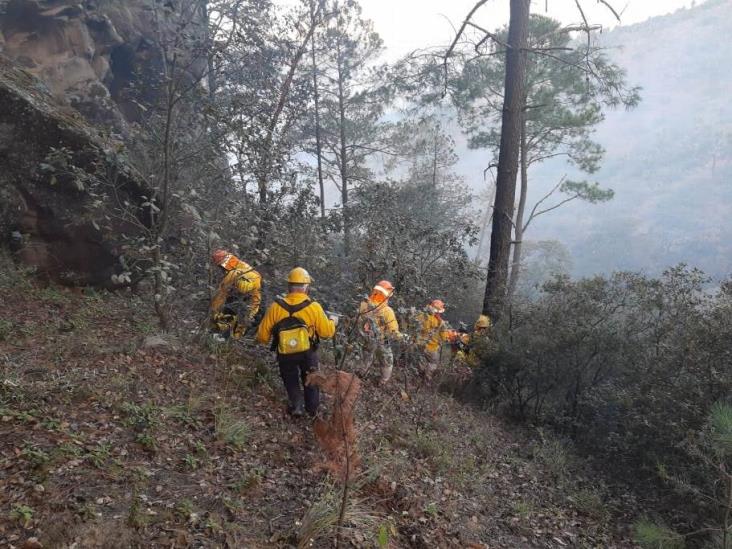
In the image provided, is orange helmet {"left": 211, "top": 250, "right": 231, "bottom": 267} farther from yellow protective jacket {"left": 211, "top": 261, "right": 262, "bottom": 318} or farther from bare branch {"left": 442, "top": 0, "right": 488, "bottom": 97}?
bare branch {"left": 442, "top": 0, "right": 488, "bottom": 97}

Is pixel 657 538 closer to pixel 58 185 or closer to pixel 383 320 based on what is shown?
pixel 383 320

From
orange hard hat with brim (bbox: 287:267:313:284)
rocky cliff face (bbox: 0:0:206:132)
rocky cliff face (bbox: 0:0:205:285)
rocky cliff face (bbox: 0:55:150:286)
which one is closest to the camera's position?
orange hard hat with brim (bbox: 287:267:313:284)

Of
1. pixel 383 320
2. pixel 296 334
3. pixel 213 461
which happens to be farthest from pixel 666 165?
pixel 213 461

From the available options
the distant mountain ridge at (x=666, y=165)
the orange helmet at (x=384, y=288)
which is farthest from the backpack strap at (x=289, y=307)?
the distant mountain ridge at (x=666, y=165)

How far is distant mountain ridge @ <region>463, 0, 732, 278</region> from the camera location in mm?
43344

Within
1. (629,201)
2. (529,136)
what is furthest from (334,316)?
(629,201)

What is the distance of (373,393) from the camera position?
6.74 meters

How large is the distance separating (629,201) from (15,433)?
202 feet

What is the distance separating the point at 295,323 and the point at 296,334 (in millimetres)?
120

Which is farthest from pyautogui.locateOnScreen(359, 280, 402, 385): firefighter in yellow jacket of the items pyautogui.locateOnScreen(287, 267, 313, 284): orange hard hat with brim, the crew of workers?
pyautogui.locateOnScreen(287, 267, 313, 284): orange hard hat with brim

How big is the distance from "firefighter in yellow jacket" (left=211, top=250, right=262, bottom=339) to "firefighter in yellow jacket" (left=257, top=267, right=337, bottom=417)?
594mm

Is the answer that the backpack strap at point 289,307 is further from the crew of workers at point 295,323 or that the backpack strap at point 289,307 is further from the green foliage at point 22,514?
the green foliage at point 22,514

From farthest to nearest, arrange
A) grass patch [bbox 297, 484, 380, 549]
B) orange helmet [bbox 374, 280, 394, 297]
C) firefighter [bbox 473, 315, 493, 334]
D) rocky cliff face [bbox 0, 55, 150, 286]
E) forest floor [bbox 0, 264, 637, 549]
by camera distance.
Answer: firefighter [bbox 473, 315, 493, 334], rocky cliff face [bbox 0, 55, 150, 286], orange helmet [bbox 374, 280, 394, 297], grass patch [bbox 297, 484, 380, 549], forest floor [bbox 0, 264, 637, 549]

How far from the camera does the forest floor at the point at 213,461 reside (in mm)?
3037
